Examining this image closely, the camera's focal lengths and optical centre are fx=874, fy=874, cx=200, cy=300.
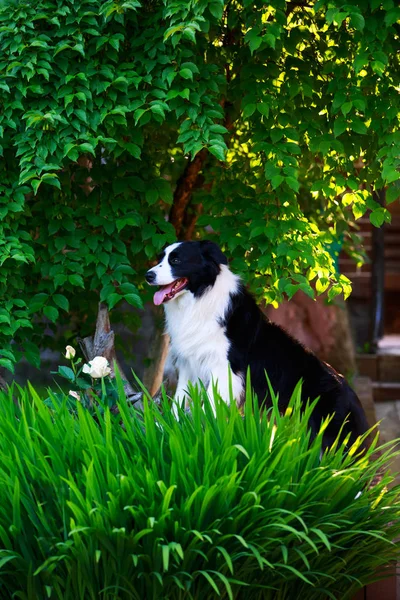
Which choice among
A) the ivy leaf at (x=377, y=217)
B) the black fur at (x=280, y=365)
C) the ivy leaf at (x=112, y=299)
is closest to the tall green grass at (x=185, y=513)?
the black fur at (x=280, y=365)

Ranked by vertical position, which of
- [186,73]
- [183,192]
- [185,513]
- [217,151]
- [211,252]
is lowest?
[185,513]

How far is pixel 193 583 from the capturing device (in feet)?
9.64

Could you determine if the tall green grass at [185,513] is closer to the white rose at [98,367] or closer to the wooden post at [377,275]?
the white rose at [98,367]

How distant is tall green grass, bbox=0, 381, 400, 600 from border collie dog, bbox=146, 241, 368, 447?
45.3 inches

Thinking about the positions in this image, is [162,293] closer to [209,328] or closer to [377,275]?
[209,328]

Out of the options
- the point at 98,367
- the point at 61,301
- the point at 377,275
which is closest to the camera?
the point at 98,367

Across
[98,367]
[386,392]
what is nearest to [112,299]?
[98,367]

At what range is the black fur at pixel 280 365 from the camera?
176 inches

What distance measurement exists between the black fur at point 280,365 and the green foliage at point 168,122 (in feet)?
0.84

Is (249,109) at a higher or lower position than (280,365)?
higher

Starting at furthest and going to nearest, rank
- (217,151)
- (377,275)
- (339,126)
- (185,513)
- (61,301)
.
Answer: (377,275)
(61,301)
(339,126)
(217,151)
(185,513)

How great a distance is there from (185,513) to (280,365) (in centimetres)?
184

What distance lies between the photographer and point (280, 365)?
15.0 feet

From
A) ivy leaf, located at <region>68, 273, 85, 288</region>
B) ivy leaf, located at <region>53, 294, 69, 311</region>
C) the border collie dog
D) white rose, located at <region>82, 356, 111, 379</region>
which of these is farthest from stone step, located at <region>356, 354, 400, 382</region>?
white rose, located at <region>82, 356, 111, 379</region>
